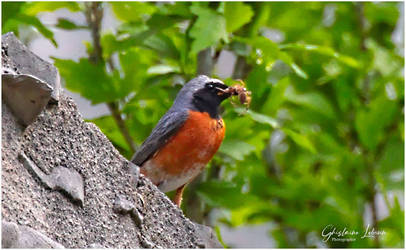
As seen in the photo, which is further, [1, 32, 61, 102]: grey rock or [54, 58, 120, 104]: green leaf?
[54, 58, 120, 104]: green leaf

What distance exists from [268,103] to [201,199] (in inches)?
39.0

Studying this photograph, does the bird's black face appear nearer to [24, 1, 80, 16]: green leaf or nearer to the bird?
the bird

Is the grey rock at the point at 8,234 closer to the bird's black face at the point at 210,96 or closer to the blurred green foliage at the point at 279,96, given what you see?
the bird's black face at the point at 210,96

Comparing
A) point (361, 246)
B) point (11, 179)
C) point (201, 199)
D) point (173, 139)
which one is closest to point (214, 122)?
point (173, 139)

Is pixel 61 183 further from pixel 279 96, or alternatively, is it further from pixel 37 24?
pixel 279 96

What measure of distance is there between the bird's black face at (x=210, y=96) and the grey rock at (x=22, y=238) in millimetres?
3208

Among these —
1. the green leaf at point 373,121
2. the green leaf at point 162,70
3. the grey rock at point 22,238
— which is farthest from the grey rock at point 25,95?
the green leaf at point 373,121

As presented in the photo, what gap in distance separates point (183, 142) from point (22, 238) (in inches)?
125

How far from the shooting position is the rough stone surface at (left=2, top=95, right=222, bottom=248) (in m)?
3.69

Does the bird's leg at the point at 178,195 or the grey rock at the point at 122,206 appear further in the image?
the bird's leg at the point at 178,195

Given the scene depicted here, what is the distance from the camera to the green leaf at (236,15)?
7258 millimetres

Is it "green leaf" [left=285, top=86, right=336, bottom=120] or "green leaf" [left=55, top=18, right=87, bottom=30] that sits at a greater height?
"green leaf" [left=55, top=18, right=87, bottom=30]

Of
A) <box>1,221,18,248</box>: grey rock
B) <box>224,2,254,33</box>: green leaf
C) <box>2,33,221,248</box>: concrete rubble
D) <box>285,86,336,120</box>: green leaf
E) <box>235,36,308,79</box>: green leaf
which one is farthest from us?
<box>285,86,336,120</box>: green leaf

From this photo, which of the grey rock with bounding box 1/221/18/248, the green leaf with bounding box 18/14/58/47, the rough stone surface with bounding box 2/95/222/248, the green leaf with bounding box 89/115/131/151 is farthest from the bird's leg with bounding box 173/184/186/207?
the grey rock with bounding box 1/221/18/248
